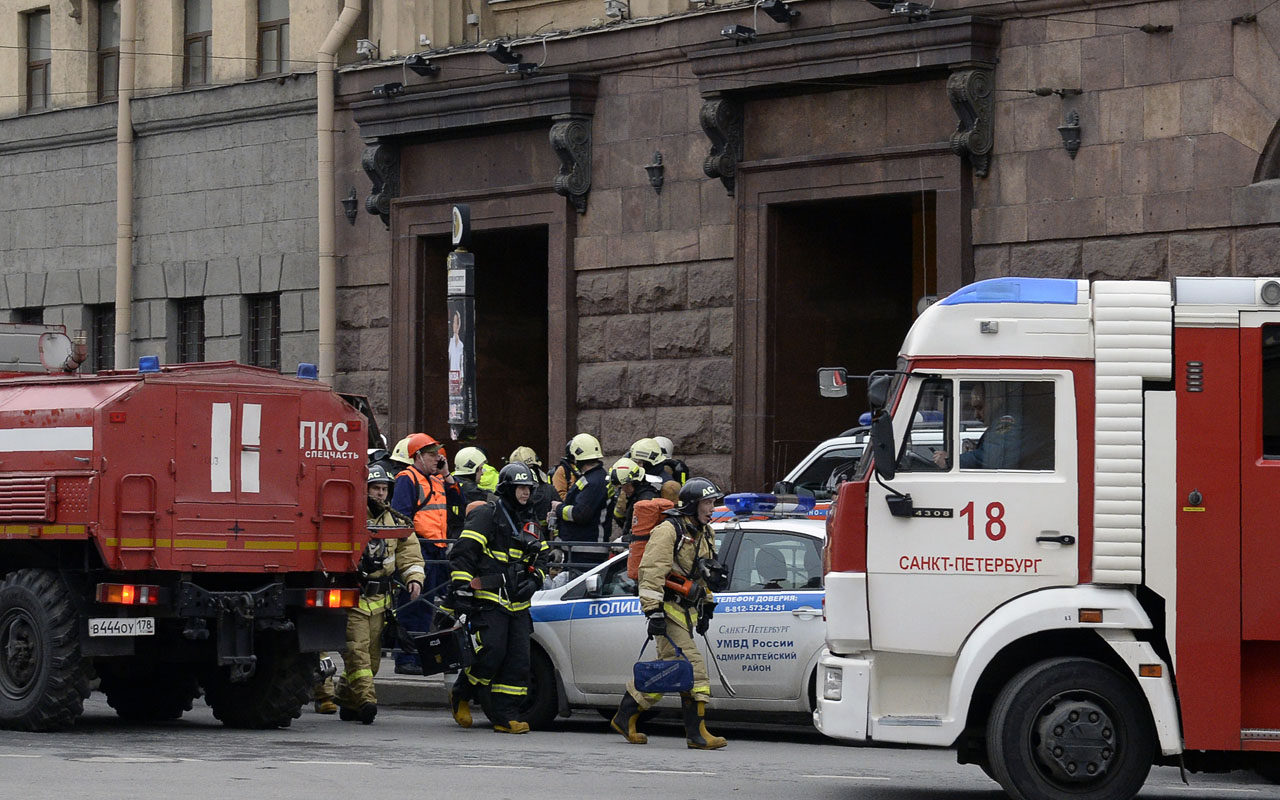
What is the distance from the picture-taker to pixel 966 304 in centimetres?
1081

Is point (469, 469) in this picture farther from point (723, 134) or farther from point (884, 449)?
point (884, 449)

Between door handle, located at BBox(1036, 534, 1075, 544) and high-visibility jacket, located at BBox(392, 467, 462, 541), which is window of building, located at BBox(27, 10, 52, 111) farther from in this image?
door handle, located at BBox(1036, 534, 1075, 544)

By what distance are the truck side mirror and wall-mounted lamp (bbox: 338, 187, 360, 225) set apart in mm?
16393

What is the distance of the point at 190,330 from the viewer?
29.0 m

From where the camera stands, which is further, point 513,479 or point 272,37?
point 272,37

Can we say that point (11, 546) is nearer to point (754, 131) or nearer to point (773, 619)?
point (773, 619)

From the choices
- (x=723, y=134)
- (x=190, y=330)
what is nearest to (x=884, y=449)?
(x=723, y=134)

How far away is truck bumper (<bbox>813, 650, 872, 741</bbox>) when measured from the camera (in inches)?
425

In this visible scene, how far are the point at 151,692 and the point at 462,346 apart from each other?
6.52 metres

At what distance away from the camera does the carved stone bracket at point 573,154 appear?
23766mm

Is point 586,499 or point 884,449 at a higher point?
point 884,449

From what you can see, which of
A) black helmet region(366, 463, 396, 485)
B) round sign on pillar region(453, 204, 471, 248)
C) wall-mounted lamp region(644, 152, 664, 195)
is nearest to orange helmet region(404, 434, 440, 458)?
black helmet region(366, 463, 396, 485)

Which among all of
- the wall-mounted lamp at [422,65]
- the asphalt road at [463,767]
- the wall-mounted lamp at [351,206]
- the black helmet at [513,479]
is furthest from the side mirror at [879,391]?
the wall-mounted lamp at [351,206]

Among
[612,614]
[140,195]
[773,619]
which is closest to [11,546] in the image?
[612,614]
